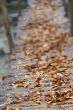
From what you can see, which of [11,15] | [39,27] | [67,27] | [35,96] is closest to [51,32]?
[67,27]

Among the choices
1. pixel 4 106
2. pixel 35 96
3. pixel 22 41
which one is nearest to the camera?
pixel 4 106

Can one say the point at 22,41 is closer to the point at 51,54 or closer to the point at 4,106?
the point at 51,54

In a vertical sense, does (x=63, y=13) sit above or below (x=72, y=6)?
below

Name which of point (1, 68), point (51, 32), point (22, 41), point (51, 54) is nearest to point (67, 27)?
point (51, 32)

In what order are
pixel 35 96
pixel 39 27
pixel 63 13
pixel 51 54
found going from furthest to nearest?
1. pixel 63 13
2. pixel 39 27
3. pixel 51 54
4. pixel 35 96

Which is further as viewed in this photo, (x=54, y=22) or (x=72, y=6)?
(x=54, y=22)

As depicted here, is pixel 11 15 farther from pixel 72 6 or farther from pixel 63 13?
pixel 72 6
